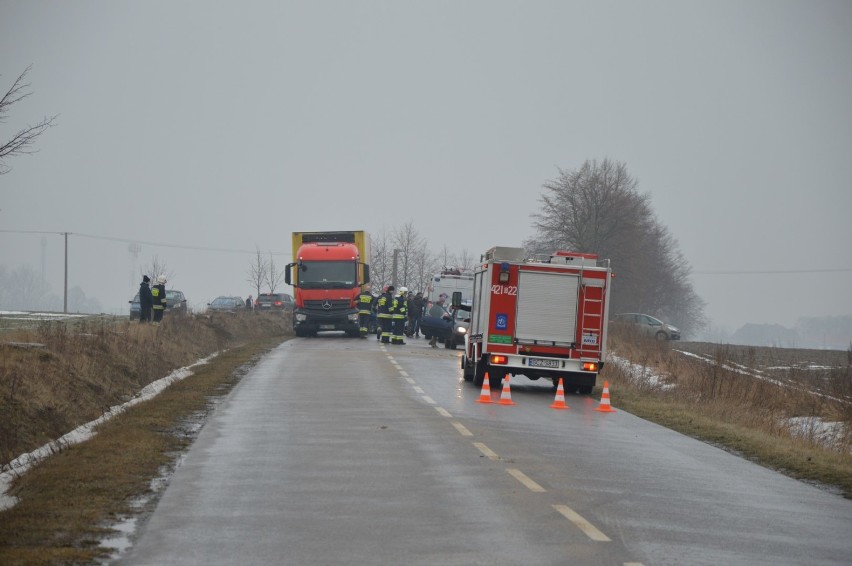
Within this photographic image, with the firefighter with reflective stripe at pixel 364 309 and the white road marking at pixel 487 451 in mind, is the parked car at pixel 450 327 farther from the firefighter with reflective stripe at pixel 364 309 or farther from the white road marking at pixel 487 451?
the white road marking at pixel 487 451

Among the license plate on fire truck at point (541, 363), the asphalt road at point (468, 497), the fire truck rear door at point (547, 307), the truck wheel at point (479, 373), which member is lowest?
the asphalt road at point (468, 497)

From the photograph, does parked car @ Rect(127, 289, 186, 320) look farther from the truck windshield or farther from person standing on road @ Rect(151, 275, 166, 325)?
person standing on road @ Rect(151, 275, 166, 325)

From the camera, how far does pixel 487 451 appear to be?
1305 cm

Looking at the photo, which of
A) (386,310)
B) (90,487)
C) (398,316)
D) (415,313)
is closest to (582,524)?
(90,487)

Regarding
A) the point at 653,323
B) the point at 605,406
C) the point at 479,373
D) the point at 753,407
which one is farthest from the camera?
the point at 653,323

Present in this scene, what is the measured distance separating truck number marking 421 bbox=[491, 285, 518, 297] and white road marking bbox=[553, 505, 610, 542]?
1418 centimetres

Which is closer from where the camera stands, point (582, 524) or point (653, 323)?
point (582, 524)

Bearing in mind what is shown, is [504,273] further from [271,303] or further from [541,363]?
[271,303]

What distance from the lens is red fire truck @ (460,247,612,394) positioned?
2328cm

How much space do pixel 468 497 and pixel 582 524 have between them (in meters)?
1.35

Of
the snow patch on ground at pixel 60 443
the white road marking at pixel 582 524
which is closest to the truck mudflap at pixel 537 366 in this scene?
the snow patch on ground at pixel 60 443

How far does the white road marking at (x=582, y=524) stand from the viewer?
8.24 metres

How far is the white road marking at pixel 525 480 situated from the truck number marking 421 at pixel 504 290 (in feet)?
39.6

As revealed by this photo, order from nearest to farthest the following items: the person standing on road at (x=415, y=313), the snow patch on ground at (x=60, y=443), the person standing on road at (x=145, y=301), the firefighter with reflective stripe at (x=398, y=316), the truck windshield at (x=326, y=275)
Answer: the snow patch on ground at (x=60, y=443), the person standing on road at (x=145, y=301), the firefighter with reflective stripe at (x=398, y=316), the truck windshield at (x=326, y=275), the person standing on road at (x=415, y=313)
